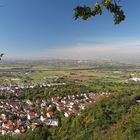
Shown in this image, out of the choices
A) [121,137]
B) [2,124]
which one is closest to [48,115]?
[2,124]

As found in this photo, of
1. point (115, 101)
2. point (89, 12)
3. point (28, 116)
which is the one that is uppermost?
point (89, 12)

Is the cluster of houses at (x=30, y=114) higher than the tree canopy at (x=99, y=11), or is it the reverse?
the tree canopy at (x=99, y=11)

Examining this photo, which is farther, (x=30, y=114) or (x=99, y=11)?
(x=30, y=114)

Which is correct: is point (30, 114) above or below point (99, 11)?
below

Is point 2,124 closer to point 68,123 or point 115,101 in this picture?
point 68,123

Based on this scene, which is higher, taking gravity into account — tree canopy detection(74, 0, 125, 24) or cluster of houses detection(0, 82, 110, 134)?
tree canopy detection(74, 0, 125, 24)

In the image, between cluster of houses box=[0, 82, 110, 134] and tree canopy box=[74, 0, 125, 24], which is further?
cluster of houses box=[0, 82, 110, 134]

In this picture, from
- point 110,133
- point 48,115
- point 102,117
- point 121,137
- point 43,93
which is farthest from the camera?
point 43,93

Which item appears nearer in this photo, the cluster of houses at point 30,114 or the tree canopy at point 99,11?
the tree canopy at point 99,11

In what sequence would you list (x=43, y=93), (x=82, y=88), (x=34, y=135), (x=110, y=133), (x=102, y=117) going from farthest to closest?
(x=82, y=88) → (x=43, y=93) → (x=102, y=117) → (x=34, y=135) → (x=110, y=133)

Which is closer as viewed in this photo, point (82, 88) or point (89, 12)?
point (89, 12)

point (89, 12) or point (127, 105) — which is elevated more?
point (89, 12)
